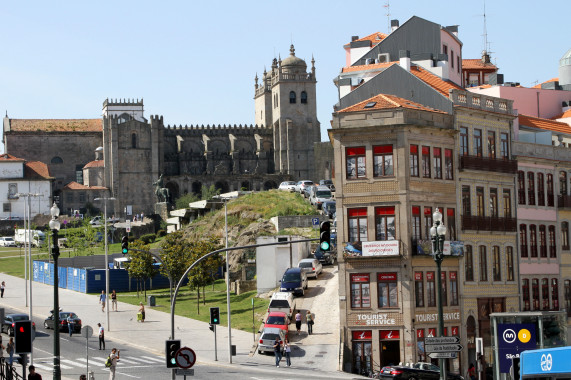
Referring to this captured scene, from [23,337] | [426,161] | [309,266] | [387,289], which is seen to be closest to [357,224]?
[387,289]

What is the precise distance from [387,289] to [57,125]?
127 meters

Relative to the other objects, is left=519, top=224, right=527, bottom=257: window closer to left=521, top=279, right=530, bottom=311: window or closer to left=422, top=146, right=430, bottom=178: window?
left=521, top=279, right=530, bottom=311: window

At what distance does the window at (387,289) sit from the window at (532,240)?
39.1ft

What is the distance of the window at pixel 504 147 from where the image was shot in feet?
202

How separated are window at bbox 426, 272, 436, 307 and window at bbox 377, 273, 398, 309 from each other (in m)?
1.90

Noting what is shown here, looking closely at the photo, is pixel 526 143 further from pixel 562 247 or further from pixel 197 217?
pixel 197 217

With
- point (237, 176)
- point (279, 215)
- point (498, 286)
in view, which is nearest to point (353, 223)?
point (498, 286)

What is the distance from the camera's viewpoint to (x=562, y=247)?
2576 inches

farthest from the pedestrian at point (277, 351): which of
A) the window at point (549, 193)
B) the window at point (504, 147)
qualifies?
the window at point (549, 193)

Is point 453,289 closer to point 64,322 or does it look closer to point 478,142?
point 478,142

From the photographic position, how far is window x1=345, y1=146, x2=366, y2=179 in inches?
2184

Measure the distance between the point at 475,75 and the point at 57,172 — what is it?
317ft

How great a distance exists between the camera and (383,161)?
55.4 meters

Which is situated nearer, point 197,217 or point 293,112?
point 197,217
